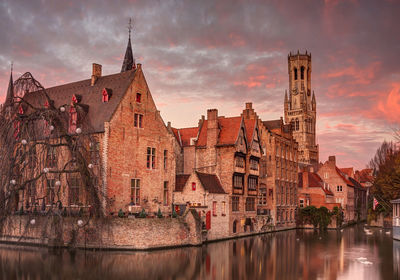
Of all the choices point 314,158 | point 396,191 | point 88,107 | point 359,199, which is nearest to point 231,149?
point 88,107

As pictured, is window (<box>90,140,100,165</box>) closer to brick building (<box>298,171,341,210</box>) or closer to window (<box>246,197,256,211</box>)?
window (<box>246,197,256,211</box>)

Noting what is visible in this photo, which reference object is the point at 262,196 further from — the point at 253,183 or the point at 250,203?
the point at 250,203

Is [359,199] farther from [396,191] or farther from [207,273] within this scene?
[207,273]

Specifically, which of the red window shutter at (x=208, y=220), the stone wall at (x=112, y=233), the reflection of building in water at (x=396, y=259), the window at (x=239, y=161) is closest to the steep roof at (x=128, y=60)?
the window at (x=239, y=161)

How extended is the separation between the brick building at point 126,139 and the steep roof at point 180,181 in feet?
3.93

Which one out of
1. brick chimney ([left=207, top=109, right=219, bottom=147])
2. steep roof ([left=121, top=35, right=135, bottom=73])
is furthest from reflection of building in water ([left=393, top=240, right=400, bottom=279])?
steep roof ([left=121, top=35, right=135, bottom=73])

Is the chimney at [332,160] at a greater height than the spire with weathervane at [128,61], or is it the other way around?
the spire with weathervane at [128,61]

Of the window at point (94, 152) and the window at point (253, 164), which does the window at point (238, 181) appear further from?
the window at point (94, 152)

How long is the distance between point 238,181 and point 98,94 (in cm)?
1768

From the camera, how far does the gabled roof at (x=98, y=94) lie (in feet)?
130

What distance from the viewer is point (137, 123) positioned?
41188 millimetres

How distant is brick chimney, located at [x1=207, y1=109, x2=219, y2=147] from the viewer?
4809 cm

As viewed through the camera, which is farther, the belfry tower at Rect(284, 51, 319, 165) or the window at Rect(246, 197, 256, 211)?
the belfry tower at Rect(284, 51, 319, 165)

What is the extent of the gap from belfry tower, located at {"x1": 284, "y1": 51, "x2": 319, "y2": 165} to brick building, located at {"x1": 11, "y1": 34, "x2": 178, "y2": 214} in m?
107
